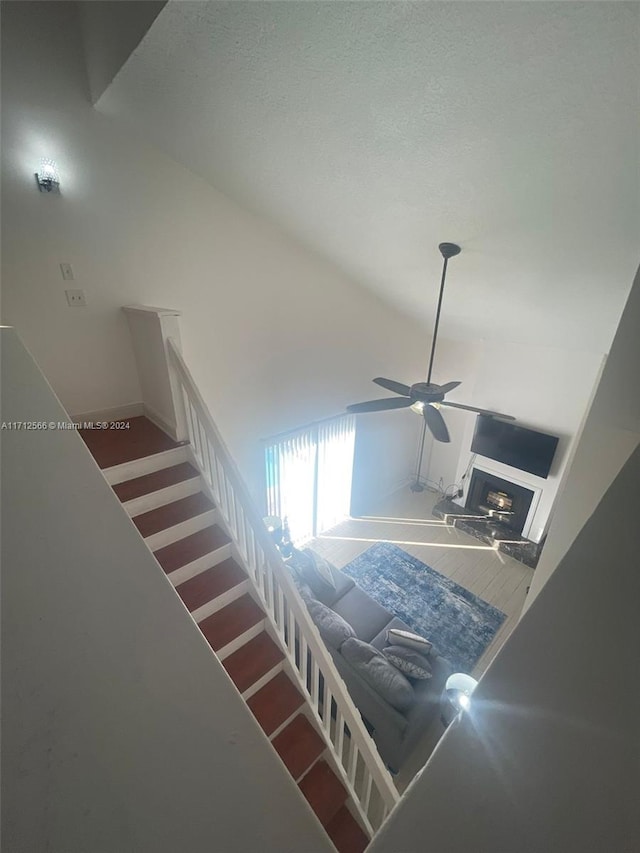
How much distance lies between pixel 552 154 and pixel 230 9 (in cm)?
150

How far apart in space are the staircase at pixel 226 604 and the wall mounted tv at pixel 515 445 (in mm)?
4179

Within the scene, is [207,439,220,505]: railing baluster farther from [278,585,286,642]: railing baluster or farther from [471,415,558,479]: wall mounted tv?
[471,415,558,479]: wall mounted tv

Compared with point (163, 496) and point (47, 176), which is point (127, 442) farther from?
point (47, 176)

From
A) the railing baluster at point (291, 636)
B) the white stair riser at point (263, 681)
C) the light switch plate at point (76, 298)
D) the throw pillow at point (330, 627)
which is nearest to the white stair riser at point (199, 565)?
the railing baluster at point (291, 636)

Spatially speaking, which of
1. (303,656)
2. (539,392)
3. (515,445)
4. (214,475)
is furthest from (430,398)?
(515,445)

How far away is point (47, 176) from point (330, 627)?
4179mm

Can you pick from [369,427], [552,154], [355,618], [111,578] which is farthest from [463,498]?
[111,578]

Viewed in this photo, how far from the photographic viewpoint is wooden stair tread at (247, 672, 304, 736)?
2205 millimetres

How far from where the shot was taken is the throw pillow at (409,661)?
2871 millimetres

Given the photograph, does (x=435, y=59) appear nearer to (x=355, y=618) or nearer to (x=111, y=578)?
(x=111, y=578)

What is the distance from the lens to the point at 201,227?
305 centimetres

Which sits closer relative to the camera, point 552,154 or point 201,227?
point 552,154

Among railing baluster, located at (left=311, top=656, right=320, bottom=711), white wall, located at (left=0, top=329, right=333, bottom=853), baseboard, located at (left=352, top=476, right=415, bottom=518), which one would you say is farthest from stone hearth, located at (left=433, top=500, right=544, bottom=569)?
white wall, located at (left=0, top=329, right=333, bottom=853)

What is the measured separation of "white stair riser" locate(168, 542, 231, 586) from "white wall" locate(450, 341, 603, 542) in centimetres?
451
